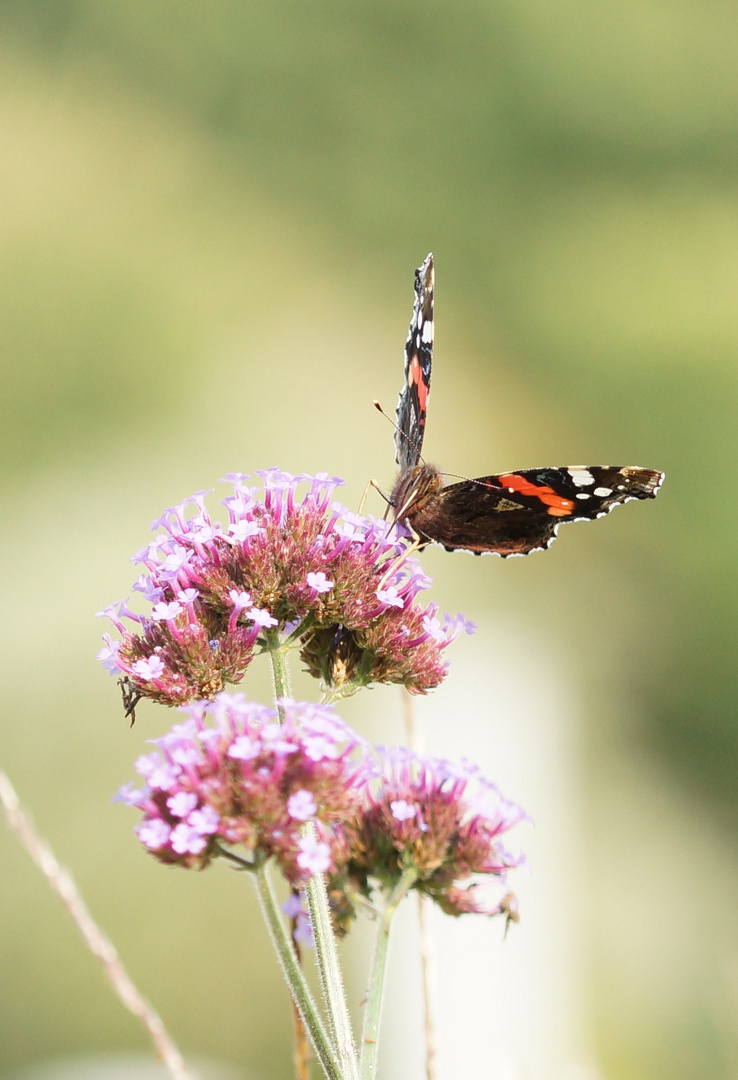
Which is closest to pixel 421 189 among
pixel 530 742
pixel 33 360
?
pixel 33 360

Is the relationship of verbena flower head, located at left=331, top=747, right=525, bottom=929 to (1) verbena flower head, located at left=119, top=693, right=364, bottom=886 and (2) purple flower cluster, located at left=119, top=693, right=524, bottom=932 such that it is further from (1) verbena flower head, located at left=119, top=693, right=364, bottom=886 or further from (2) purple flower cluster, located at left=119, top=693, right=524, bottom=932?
(1) verbena flower head, located at left=119, top=693, right=364, bottom=886

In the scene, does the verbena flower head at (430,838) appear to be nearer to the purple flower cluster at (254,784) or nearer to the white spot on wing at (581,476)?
the purple flower cluster at (254,784)

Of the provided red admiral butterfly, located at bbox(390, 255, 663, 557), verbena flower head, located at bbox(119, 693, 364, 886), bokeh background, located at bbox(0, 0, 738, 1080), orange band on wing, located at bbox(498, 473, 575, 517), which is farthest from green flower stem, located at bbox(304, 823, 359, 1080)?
orange band on wing, located at bbox(498, 473, 575, 517)

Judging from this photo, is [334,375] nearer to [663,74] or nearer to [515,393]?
[515,393]

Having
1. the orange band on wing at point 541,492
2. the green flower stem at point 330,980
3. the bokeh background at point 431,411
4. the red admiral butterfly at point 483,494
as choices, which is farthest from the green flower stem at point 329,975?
the orange band on wing at point 541,492

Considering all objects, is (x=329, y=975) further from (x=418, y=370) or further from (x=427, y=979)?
(x=418, y=370)

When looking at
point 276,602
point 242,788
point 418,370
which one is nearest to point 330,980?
point 242,788

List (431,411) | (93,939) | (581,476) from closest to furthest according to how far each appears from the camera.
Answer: (93,939), (581,476), (431,411)
